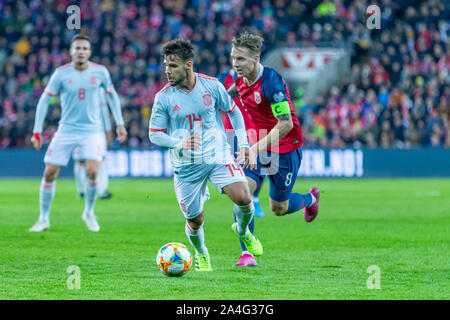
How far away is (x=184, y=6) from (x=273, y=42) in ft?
13.1

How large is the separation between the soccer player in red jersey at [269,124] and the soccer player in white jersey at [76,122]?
2816mm

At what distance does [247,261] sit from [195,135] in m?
1.46

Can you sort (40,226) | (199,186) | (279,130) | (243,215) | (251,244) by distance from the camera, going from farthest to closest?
(40,226)
(279,130)
(251,244)
(243,215)
(199,186)

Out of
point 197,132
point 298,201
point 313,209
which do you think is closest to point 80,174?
point 313,209

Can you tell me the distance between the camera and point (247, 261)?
8008mm

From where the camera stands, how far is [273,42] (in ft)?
96.4

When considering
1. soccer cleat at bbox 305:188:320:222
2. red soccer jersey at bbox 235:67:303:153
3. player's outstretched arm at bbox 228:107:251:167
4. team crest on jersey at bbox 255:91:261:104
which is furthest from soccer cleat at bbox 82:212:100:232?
player's outstretched arm at bbox 228:107:251:167

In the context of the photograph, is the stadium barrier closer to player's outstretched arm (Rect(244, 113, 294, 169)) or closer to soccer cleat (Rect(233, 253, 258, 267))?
player's outstretched arm (Rect(244, 113, 294, 169))

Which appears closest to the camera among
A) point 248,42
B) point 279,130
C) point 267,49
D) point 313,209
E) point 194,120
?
point 194,120

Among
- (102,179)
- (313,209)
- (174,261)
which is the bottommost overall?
(102,179)

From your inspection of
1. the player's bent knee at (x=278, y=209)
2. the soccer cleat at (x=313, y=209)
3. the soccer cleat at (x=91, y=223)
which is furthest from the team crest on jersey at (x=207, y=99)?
the soccer cleat at (x=91, y=223)

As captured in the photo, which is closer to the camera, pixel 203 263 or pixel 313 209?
pixel 203 263

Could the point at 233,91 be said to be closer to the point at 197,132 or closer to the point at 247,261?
the point at 197,132

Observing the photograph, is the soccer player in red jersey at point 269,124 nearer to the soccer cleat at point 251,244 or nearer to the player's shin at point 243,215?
the player's shin at point 243,215
